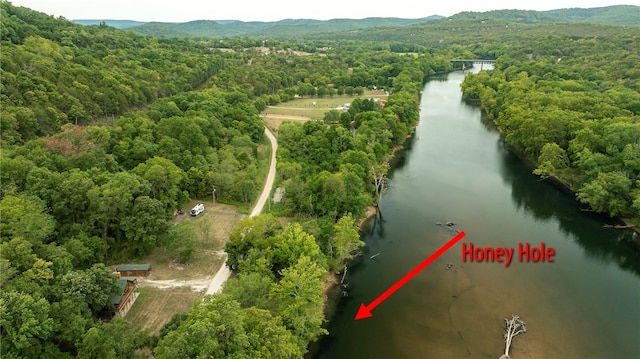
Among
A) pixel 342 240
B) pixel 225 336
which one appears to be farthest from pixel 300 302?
pixel 342 240

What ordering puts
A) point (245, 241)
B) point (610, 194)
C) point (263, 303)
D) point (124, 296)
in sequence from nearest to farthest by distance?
1. point (263, 303)
2. point (124, 296)
3. point (245, 241)
4. point (610, 194)

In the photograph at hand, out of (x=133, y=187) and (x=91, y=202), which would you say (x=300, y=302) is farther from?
(x=91, y=202)

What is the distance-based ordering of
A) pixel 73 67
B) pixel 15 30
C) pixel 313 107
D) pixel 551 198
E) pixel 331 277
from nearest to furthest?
pixel 331 277 → pixel 551 198 → pixel 73 67 → pixel 15 30 → pixel 313 107

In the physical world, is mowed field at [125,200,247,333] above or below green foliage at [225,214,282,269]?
below

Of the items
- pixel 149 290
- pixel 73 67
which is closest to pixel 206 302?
pixel 149 290

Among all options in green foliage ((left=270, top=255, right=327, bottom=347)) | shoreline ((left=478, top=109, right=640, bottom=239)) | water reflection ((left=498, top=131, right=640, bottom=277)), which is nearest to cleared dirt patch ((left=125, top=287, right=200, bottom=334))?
green foliage ((left=270, top=255, right=327, bottom=347))

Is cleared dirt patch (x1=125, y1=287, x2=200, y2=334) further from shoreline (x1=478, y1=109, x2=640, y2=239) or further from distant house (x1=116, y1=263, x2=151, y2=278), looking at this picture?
shoreline (x1=478, y1=109, x2=640, y2=239)

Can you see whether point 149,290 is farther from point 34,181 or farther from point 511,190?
point 511,190
